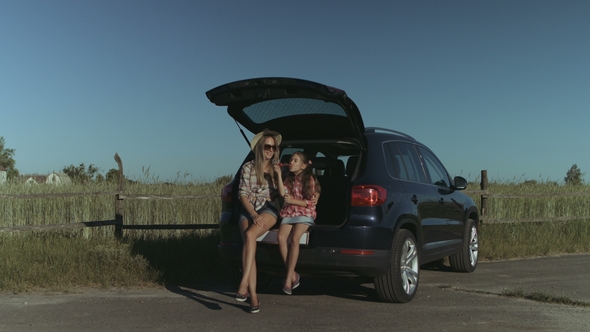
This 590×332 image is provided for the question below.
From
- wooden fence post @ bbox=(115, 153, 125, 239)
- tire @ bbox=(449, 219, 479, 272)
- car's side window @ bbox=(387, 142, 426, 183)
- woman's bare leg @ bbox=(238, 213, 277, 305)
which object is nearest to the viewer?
woman's bare leg @ bbox=(238, 213, 277, 305)

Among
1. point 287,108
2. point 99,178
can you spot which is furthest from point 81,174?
point 287,108

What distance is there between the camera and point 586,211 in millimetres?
17734

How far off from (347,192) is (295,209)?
1.78 feet

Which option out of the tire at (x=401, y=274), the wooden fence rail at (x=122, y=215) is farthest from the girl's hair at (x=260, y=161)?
the wooden fence rail at (x=122, y=215)

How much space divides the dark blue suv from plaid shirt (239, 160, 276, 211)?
347 mm

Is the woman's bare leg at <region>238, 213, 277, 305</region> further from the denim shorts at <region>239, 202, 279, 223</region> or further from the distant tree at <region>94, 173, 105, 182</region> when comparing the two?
the distant tree at <region>94, 173, 105, 182</region>

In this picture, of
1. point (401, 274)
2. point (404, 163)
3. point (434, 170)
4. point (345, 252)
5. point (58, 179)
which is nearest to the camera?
point (345, 252)

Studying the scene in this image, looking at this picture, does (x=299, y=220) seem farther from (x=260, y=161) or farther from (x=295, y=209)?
(x=260, y=161)

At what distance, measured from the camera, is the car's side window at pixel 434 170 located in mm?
7801

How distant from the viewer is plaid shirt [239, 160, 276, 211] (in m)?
5.98

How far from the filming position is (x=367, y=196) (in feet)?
19.0

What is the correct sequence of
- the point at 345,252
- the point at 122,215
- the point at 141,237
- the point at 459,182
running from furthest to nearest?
the point at 141,237, the point at 122,215, the point at 459,182, the point at 345,252

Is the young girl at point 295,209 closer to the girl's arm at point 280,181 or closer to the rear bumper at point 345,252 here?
the girl's arm at point 280,181

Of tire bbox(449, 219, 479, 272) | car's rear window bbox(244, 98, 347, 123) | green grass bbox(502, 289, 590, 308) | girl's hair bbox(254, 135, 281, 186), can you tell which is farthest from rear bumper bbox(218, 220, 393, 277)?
tire bbox(449, 219, 479, 272)
